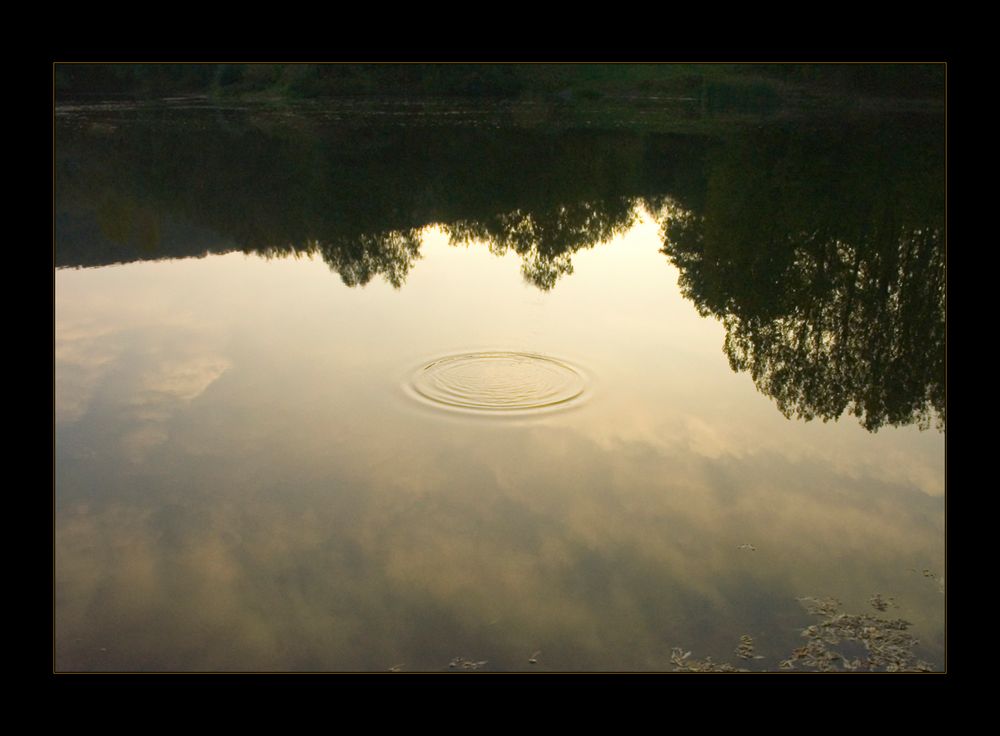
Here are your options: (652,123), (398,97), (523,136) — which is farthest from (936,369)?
(398,97)

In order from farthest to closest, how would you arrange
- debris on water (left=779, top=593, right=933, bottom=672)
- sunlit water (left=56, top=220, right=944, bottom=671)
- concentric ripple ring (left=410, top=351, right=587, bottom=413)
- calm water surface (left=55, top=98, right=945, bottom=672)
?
1. concentric ripple ring (left=410, top=351, right=587, bottom=413)
2. calm water surface (left=55, top=98, right=945, bottom=672)
3. sunlit water (left=56, top=220, right=944, bottom=671)
4. debris on water (left=779, top=593, right=933, bottom=672)

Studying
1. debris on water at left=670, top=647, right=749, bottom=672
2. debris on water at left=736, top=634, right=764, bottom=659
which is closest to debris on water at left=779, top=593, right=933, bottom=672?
debris on water at left=736, top=634, right=764, bottom=659

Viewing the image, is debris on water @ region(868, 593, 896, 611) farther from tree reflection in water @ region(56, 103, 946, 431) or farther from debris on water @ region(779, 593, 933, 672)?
tree reflection in water @ region(56, 103, 946, 431)

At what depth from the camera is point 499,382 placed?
51.6ft

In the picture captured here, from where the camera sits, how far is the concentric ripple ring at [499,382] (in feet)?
48.5

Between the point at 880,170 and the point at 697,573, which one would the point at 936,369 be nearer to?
the point at 697,573

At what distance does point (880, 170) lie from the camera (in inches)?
1519

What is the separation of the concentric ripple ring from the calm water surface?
0.28 ft

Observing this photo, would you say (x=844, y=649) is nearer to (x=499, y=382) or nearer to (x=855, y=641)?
(x=855, y=641)

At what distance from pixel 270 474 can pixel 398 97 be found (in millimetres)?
79525

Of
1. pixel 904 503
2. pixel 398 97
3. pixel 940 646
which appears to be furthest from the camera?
pixel 398 97

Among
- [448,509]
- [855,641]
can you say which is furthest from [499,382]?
[855,641]

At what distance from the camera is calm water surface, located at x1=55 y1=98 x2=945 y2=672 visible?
947cm

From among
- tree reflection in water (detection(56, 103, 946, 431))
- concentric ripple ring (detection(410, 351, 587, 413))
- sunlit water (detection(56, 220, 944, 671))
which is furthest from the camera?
tree reflection in water (detection(56, 103, 946, 431))
